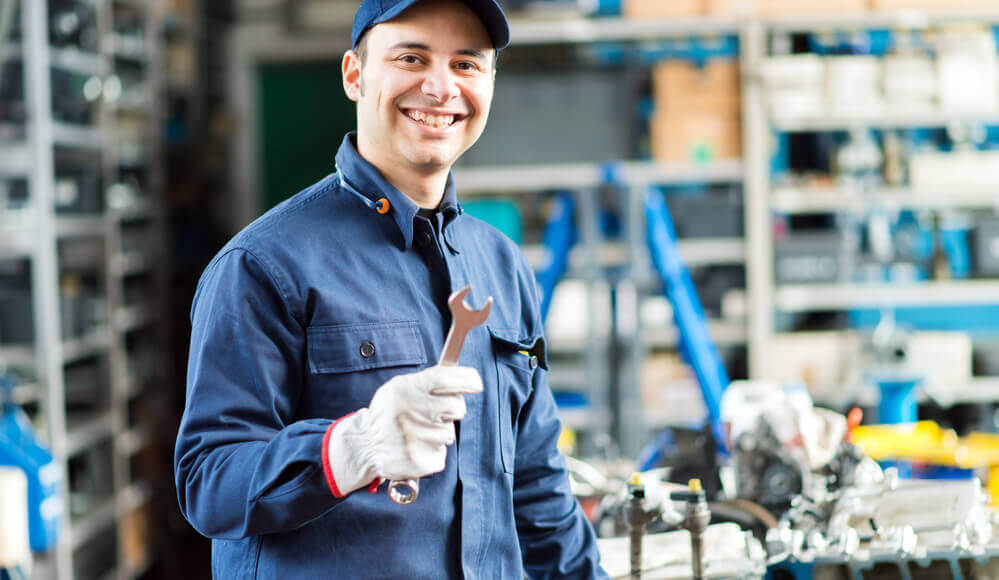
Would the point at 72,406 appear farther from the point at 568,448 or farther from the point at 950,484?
the point at 950,484

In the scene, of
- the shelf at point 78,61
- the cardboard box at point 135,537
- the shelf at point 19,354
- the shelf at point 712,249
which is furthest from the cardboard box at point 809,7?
the cardboard box at point 135,537

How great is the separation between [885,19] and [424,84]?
413 centimetres

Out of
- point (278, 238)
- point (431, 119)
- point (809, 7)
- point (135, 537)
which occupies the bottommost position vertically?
Result: point (135, 537)

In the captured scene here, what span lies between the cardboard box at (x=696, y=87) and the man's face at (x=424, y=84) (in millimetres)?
3740

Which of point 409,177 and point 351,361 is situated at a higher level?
point 409,177

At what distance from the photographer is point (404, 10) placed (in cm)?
130

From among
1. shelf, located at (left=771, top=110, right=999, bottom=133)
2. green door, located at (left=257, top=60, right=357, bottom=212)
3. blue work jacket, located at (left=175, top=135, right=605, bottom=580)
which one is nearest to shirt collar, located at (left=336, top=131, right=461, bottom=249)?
blue work jacket, located at (left=175, top=135, right=605, bottom=580)

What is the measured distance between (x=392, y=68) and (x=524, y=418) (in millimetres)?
569

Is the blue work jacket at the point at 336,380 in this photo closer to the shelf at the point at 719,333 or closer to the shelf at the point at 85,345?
the shelf at the point at 85,345

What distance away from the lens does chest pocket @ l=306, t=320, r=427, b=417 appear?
126cm

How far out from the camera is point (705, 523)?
1684mm

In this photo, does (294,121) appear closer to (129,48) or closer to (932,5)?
(129,48)

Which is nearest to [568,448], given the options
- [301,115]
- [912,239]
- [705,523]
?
[705,523]

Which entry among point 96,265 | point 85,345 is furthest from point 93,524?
point 96,265
